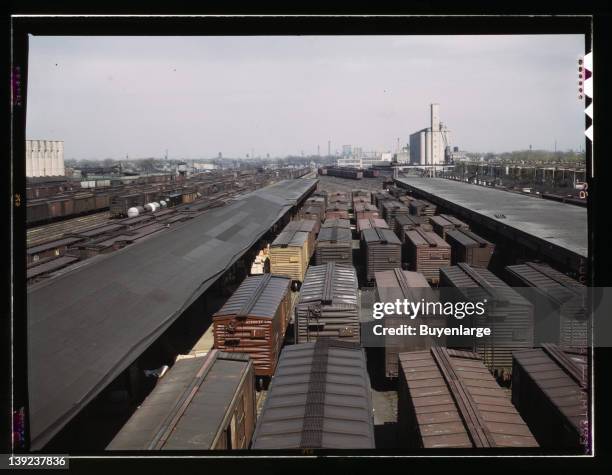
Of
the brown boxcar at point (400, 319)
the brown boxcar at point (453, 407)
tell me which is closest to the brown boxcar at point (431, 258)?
the brown boxcar at point (400, 319)

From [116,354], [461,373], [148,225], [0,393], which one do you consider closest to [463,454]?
[461,373]

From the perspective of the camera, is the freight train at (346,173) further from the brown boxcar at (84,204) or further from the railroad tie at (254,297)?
the railroad tie at (254,297)

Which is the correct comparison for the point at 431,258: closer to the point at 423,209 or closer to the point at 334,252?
the point at 334,252

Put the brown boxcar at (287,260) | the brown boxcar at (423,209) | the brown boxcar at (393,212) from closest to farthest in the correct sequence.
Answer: the brown boxcar at (287,260), the brown boxcar at (393,212), the brown boxcar at (423,209)

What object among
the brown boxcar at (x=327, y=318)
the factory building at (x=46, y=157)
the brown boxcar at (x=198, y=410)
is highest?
the factory building at (x=46, y=157)

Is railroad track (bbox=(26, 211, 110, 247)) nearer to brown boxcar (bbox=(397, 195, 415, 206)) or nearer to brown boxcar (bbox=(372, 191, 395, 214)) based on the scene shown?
brown boxcar (bbox=(372, 191, 395, 214))

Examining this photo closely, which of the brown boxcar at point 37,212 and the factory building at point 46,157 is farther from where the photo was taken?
the factory building at point 46,157
